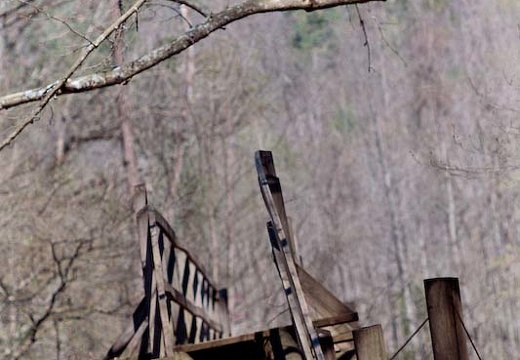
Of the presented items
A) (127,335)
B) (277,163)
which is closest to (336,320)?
(127,335)

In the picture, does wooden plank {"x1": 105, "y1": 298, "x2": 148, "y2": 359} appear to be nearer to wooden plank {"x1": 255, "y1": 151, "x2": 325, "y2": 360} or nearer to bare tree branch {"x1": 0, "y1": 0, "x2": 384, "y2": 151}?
bare tree branch {"x1": 0, "y1": 0, "x2": 384, "y2": 151}

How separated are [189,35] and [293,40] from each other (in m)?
41.4

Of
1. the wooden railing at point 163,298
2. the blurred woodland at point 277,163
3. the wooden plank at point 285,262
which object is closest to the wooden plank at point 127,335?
the wooden railing at point 163,298

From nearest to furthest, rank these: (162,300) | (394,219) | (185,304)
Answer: (162,300) < (185,304) < (394,219)

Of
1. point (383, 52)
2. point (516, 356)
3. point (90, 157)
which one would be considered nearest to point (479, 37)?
point (383, 52)

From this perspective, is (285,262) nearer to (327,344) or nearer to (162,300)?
(327,344)

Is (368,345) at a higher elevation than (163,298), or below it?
below

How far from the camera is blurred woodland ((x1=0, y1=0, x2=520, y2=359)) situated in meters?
19.0

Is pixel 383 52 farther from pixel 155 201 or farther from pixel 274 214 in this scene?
pixel 274 214

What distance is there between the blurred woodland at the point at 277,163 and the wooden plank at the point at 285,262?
63.0 inches

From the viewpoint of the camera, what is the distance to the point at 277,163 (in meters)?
40.7

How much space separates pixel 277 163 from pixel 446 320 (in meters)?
35.1

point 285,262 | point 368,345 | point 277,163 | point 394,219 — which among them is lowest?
point 368,345

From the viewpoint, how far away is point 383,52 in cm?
4388
